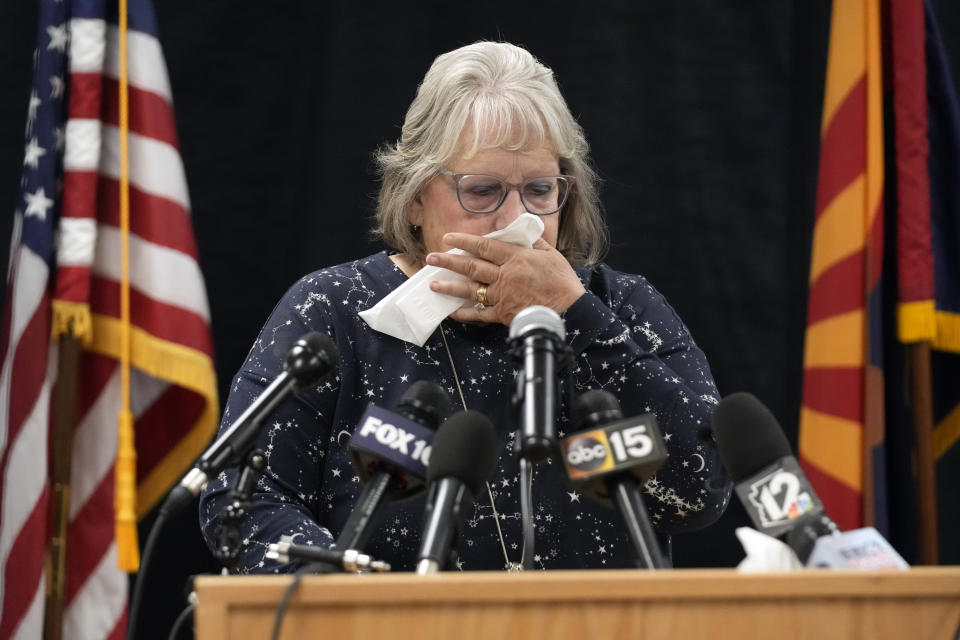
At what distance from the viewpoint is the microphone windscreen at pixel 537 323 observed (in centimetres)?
111

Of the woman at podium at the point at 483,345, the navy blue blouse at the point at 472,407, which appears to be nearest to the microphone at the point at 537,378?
the woman at podium at the point at 483,345

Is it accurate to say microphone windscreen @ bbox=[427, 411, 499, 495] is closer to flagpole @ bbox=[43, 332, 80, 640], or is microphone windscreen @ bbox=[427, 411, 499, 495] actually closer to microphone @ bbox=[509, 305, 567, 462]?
microphone @ bbox=[509, 305, 567, 462]

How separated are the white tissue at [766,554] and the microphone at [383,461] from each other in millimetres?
330

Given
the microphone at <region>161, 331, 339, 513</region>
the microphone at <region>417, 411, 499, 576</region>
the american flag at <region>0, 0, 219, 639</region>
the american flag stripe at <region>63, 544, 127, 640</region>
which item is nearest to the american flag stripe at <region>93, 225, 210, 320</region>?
the american flag at <region>0, 0, 219, 639</region>

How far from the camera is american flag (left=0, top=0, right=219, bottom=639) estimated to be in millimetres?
2213

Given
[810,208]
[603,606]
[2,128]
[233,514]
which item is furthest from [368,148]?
[603,606]

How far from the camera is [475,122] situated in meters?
1.96

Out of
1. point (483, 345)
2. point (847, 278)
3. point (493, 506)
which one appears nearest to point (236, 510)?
point (493, 506)

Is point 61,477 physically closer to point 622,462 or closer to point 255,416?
point 255,416

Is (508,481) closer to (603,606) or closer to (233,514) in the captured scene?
(233,514)

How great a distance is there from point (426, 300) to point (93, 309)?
0.84 metres

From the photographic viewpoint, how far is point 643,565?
1.04 meters

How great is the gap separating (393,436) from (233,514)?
0.19 meters

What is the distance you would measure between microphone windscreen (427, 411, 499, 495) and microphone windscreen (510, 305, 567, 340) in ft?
0.34
